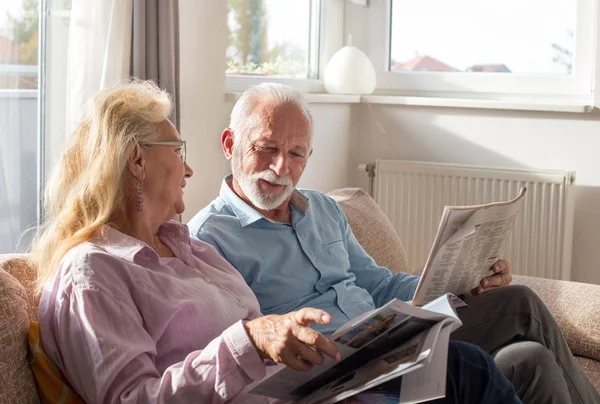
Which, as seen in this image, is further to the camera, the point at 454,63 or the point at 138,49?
the point at 454,63

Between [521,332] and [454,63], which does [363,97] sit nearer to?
[454,63]

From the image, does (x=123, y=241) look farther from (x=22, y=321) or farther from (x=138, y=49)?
(x=138, y=49)

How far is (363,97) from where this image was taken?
389cm

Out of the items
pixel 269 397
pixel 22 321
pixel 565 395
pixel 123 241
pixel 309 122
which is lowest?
pixel 565 395

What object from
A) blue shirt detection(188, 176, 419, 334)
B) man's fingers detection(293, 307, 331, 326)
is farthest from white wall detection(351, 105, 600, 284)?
man's fingers detection(293, 307, 331, 326)

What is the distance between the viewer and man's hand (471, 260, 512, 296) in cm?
203

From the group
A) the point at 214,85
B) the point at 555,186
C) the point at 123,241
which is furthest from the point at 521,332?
the point at 555,186

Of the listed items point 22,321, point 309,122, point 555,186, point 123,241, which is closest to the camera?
point 22,321

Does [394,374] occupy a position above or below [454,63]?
below

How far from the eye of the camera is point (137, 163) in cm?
152

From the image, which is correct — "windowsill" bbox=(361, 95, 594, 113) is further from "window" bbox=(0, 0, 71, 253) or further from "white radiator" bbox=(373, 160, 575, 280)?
"window" bbox=(0, 0, 71, 253)

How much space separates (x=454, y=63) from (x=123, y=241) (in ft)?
8.95

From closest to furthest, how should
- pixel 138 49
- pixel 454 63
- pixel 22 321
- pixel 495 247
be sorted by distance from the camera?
pixel 22 321 < pixel 495 247 < pixel 138 49 < pixel 454 63

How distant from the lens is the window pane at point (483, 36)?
362 centimetres
